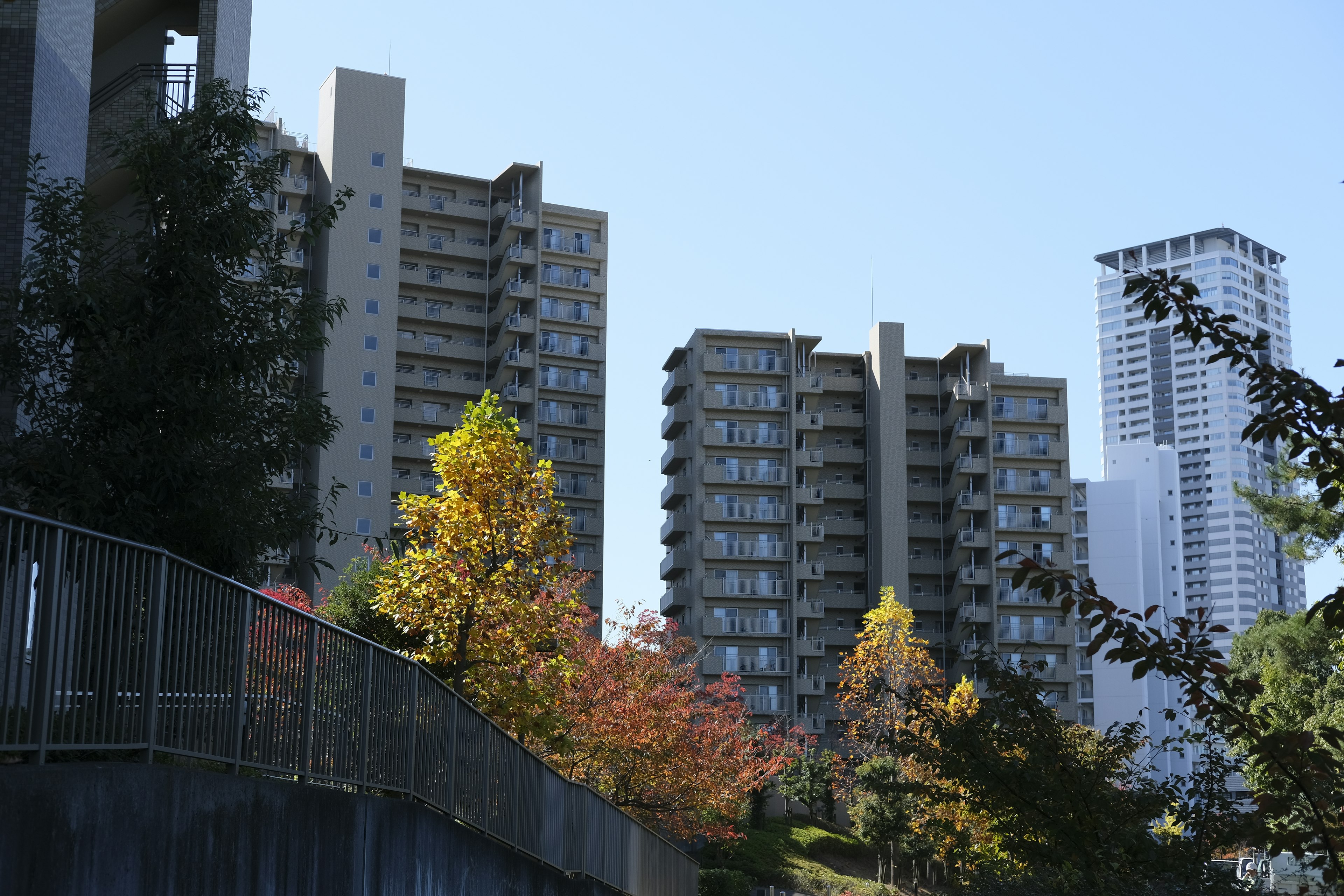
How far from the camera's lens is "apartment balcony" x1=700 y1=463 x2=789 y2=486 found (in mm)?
79625

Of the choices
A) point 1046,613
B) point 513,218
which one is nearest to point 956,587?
point 1046,613

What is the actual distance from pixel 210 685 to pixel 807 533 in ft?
236

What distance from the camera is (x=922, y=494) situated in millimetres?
84812

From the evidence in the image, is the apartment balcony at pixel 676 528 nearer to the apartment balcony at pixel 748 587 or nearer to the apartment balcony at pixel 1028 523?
the apartment balcony at pixel 748 587

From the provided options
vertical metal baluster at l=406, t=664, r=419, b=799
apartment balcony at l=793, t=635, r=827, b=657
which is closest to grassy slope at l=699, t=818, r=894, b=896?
apartment balcony at l=793, t=635, r=827, b=657

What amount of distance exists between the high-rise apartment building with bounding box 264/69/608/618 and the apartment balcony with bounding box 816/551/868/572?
1516 cm

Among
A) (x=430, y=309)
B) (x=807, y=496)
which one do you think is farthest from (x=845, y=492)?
(x=430, y=309)

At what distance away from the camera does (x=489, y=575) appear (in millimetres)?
19500

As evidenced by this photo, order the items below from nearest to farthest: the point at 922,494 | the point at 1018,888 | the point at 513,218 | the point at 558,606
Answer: the point at 1018,888 < the point at 558,606 < the point at 513,218 < the point at 922,494

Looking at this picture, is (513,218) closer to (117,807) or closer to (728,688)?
(728,688)

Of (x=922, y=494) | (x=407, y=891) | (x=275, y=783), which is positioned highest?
(x=922, y=494)

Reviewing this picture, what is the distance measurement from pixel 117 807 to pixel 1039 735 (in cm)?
682

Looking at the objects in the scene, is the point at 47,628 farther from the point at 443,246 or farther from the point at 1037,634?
the point at 1037,634

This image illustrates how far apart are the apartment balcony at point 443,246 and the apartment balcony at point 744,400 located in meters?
16.0
